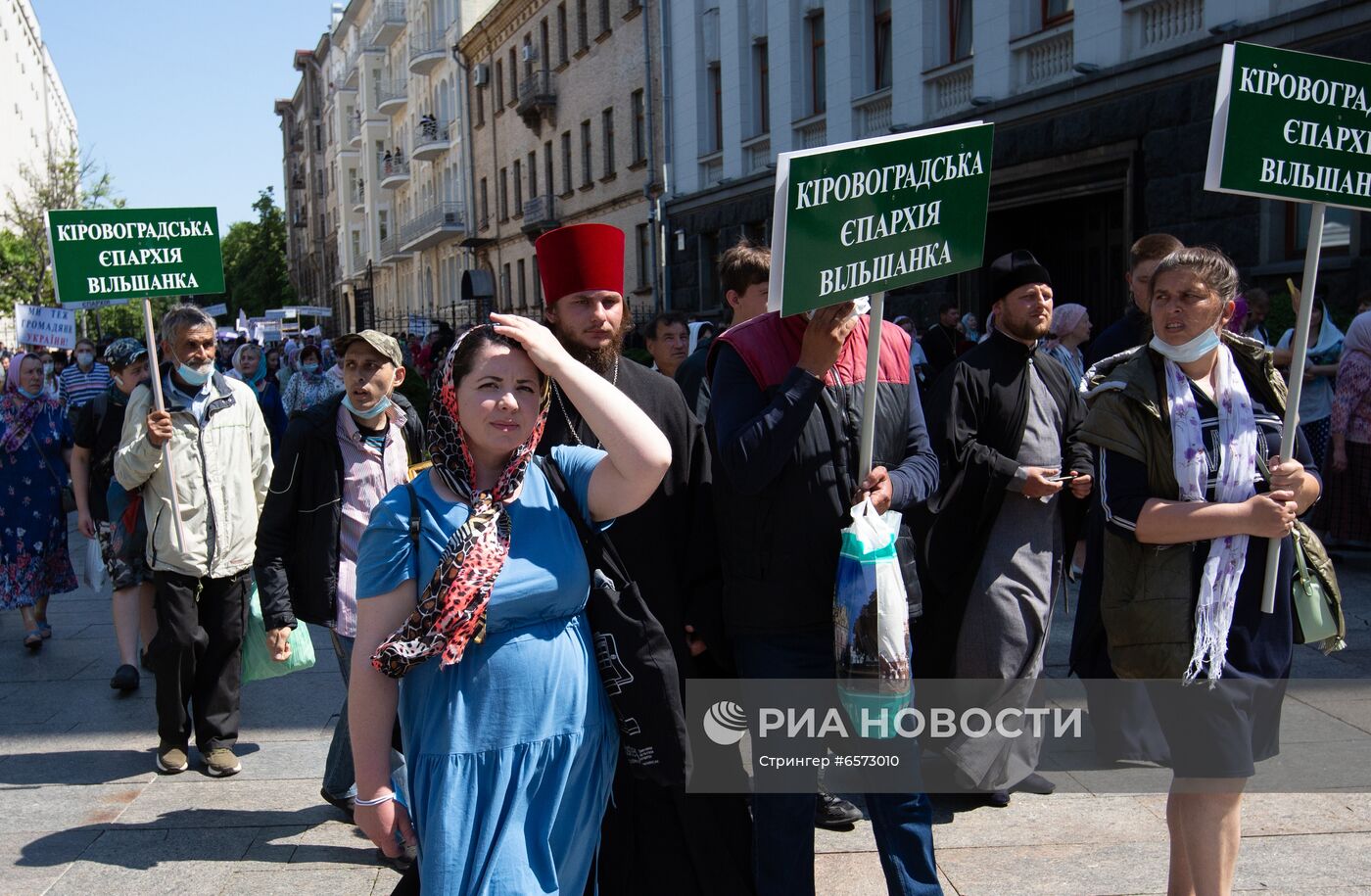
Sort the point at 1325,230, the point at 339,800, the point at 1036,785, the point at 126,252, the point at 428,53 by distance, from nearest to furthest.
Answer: the point at 339,800
the point at 1036,785
the point at 126,252
the point at 1325,230
the point at 428,53

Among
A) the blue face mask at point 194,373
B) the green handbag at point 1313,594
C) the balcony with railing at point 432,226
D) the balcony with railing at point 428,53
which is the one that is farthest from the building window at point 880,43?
the balcony with railing at point 428,53

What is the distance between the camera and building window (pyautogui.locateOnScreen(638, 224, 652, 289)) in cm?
3180

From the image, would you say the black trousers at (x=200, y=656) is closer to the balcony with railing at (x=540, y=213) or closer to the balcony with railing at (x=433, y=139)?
the balcony with railing at (x=540, y=213)

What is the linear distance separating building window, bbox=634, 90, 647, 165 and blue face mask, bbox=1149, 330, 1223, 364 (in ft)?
93.5

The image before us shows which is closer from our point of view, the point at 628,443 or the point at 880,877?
the point at 628,443

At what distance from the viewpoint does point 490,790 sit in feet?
9.20

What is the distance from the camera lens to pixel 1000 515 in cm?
518

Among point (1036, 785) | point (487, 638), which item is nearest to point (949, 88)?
point (1036, 785)

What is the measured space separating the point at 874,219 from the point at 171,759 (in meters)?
3.91

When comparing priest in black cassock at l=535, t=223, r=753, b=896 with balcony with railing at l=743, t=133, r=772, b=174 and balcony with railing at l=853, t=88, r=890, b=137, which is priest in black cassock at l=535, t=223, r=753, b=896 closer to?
balcony with railing at l=853, t=88, r=890, b=137

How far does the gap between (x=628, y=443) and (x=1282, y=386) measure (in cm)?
198

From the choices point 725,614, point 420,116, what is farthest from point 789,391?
point 420,116

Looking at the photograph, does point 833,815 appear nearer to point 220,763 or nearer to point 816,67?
point 220,763

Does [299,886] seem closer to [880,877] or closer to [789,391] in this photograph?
[880,877]
